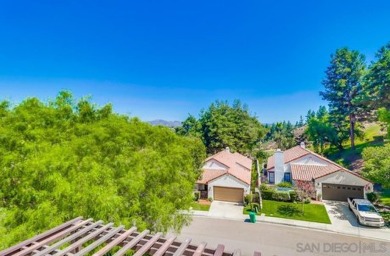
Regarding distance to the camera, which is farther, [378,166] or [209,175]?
[209,175]

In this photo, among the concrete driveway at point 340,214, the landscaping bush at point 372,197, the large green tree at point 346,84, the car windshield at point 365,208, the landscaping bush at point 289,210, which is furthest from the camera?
the large green tree at point 346,84

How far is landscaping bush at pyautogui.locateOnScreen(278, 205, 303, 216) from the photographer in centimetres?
2121

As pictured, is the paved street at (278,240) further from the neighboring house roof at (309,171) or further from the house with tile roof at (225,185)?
the neighboring house roof at (309,171)

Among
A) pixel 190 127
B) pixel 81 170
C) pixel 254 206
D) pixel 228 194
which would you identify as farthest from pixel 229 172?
pixel 190 127

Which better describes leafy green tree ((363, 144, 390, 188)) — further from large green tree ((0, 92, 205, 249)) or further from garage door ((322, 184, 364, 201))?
large green tree ((0, 92, 205, 249))

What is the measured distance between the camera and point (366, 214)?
18656 mm

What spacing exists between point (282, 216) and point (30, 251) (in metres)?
20.5

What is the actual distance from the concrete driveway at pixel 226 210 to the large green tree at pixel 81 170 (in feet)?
26.8

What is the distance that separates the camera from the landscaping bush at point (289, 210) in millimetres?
21212

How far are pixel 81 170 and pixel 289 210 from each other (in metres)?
18.2

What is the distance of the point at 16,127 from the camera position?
11.4 meters

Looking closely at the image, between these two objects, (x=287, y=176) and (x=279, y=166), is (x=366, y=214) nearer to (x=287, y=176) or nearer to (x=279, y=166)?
(x=287, y=176)

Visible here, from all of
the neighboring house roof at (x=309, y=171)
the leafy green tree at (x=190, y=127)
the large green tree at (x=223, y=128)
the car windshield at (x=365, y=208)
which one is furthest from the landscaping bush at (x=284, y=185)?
the leafy green tree at (x=190, y=127)

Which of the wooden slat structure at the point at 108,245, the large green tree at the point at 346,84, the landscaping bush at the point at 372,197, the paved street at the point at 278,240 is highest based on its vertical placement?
the large green tree at the point at 346,84
